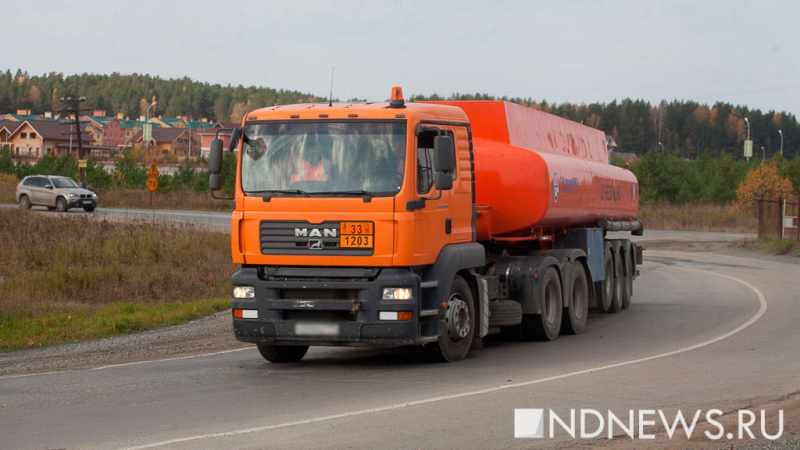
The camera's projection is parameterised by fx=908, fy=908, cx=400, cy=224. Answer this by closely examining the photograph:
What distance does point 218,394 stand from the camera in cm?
879

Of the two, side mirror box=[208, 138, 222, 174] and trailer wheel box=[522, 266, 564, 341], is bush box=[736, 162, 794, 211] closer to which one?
trailer wheel box=[522, 266, 564, 341]

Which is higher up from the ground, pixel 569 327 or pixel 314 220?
pixel 314 220

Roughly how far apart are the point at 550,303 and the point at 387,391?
5319 mm

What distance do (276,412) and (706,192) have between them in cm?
6840

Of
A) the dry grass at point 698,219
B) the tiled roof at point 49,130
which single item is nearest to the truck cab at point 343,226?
the dry grass at point 698,219

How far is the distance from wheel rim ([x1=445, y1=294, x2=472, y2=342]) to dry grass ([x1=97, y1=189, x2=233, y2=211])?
1837 inches

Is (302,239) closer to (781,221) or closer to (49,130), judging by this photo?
(781,221)

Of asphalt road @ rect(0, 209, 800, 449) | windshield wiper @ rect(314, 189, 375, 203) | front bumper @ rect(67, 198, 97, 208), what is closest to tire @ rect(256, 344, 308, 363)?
asphalt road @ rect(0, 209, 800, 449)

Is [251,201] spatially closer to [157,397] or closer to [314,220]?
[314,220]

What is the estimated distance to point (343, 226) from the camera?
9.84 meters

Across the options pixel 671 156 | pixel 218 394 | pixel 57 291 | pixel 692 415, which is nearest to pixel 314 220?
pixel 218 394

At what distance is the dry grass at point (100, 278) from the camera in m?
14.4

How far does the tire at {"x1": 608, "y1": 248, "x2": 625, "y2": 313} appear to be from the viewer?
18016 mm

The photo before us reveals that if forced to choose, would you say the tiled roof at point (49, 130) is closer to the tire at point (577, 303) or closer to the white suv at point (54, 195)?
the white suv at point (54, 195)
